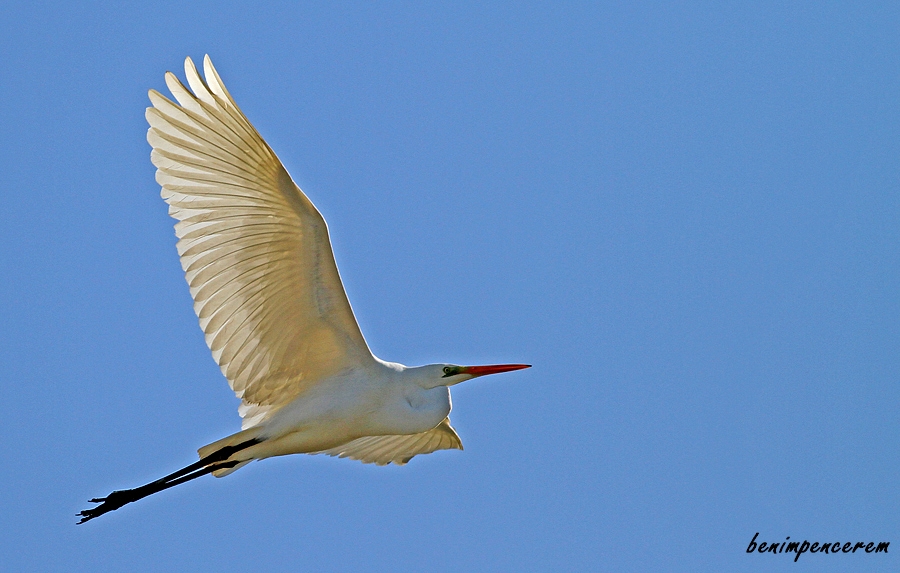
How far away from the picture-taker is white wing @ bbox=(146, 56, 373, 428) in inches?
271

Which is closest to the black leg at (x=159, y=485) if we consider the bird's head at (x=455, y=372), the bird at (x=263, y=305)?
the bird at (x=263, y=305)

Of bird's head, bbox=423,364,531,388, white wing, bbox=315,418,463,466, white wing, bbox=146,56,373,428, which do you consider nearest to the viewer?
white wing, bbox=146,56,373,428

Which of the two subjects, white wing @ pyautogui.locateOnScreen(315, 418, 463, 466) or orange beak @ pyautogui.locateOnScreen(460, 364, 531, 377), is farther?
white wing @ pyautogui.locateOnScreen(315, 418, 463, 466)

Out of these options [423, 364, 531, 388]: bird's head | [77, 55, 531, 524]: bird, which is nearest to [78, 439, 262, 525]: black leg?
[77, 55, 531, 524]: bird

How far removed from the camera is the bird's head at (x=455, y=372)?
7.93m

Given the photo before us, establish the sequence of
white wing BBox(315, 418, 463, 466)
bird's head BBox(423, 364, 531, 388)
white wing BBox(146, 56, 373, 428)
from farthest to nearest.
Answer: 1. white wing BBox(315, 418, 463, 466)
2. bird's head BBox(423, 364, 531, 388)
3. white wing BBox(146, 56, 373, 428)

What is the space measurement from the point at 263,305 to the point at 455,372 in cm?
166

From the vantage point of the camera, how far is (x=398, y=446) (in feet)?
29.6

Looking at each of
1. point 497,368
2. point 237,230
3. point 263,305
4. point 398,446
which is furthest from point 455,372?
point 237,230

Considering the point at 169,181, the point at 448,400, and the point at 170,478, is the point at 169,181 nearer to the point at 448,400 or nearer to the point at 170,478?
the point at 170,478

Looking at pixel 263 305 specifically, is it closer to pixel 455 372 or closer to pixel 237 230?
pixel 237 230

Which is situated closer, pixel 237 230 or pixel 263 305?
pixel 237 230

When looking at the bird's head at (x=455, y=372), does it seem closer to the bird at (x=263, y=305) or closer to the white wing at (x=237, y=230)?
the bird at (x=263, y=305)

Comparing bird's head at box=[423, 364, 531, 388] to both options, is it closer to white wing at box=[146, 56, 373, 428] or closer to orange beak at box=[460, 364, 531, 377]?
orange beak at box=[460, 364, 531, 377]
